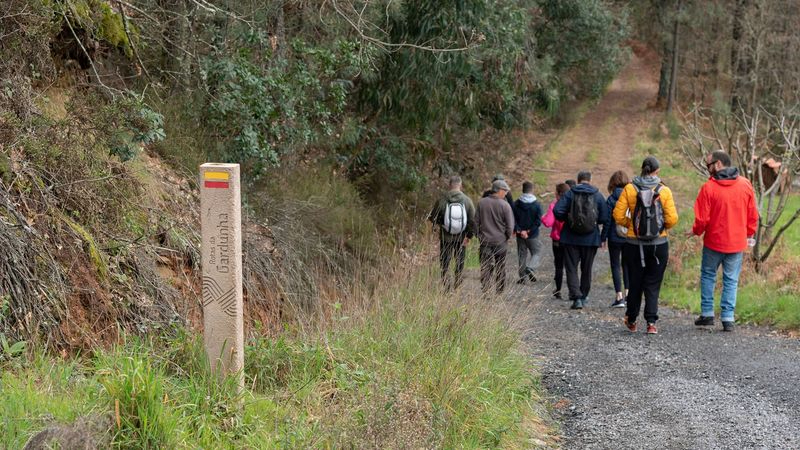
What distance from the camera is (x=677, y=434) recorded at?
6.21 metres

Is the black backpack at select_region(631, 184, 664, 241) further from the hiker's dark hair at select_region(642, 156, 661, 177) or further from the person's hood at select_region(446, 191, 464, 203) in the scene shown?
the person's hood at select_region(446, 191, 464, 203)

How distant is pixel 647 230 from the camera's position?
902 centimetres

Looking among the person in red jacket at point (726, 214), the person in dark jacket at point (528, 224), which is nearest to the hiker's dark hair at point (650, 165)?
the person in red jacket at point (726, 214)

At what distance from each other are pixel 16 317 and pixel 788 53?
3127 cm

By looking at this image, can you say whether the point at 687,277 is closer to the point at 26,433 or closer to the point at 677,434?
the point at 677,434

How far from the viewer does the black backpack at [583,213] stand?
10812 mm

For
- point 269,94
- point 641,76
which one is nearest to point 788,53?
point 641,76

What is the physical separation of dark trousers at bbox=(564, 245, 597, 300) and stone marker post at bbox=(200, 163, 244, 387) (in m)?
6.95

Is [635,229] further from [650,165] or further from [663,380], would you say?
[663,380]

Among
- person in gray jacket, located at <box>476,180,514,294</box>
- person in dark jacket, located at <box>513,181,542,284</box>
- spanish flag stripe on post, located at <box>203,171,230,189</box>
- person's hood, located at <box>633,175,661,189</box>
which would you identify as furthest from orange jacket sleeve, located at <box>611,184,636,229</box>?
spanish flag stripe on post, located at <box>203,171,230,189</box>

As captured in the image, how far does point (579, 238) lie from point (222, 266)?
275 inches

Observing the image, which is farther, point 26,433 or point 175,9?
point 175,9

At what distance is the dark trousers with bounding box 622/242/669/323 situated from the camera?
920cm

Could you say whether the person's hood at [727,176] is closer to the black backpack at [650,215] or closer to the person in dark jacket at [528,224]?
the black backpack at [650,215]
